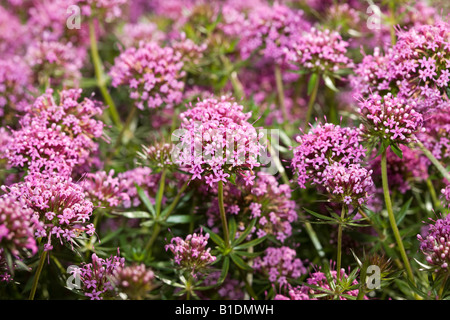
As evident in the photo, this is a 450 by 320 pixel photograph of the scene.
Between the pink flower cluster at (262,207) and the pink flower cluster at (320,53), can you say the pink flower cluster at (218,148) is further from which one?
the pink flower cluster at (320,53)

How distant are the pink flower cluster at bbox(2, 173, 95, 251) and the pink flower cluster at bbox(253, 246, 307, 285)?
1.10 metres

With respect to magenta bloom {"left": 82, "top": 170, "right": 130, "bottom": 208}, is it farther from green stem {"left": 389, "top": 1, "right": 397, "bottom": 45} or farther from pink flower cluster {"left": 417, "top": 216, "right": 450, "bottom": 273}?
green stem {"left": 389, "top": 1, "right": 397, "bottom": 45}

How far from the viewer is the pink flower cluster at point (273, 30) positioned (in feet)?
11.6

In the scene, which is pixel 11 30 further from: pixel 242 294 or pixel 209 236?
pixel 242 294

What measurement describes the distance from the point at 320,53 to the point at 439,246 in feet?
5.08

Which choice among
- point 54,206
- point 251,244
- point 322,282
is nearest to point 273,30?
point 251,244

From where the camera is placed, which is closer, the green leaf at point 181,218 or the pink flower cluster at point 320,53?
the green leaf at point 181,218

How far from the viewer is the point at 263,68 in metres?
4.35

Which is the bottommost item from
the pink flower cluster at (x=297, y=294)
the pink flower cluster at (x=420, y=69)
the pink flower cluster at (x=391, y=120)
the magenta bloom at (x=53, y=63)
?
the pink flower cluster at (x=297, y=294)

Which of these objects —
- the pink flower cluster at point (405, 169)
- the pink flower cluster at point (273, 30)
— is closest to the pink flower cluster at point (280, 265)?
the pink flower cluster at point (405, 169)

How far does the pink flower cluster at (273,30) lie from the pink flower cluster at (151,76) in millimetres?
749

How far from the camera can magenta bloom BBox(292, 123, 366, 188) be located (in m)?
2.48

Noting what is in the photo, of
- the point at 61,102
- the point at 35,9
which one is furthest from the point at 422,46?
the point at 35,9

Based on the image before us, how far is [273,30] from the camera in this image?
3539 mm
